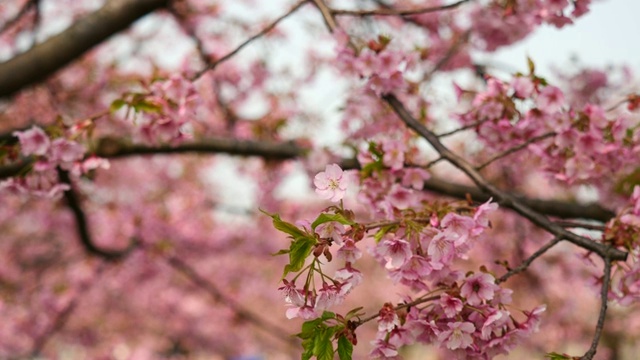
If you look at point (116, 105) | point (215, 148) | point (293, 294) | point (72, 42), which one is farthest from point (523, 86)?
point (72, 42)

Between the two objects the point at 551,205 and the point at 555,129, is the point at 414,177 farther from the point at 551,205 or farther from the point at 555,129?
the point at 551,205

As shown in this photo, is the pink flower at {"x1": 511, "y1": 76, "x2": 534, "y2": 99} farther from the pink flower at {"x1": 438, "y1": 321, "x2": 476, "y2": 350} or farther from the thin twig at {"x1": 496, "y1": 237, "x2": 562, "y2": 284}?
the pink flower at {"x1": 438, "y1": 321, "x2": 476, "y2": 350}

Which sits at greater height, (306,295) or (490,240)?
(490,240)

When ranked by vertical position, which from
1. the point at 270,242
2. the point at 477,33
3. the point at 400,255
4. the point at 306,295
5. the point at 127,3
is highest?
the point at 270,242

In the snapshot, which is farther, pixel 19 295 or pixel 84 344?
pixel 84 344

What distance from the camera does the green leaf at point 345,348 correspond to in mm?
1299

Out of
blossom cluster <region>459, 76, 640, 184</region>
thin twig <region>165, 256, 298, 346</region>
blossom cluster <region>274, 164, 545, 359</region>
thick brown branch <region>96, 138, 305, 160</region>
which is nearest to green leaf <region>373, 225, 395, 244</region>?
blossom cluster <region>274, 164, 545, 359</region>

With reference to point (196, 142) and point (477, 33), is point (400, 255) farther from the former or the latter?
point (477, 33)

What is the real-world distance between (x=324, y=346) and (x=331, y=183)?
1.28ft

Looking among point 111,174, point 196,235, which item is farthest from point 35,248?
point 196,235

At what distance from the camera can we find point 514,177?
5.39 meters

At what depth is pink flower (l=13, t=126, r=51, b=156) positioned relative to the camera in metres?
2.15

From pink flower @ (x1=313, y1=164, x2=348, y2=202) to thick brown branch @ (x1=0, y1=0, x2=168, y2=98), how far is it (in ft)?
6.47

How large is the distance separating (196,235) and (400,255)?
6.17 m
